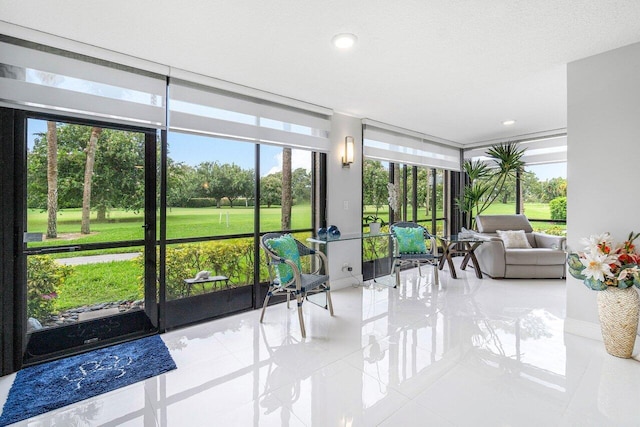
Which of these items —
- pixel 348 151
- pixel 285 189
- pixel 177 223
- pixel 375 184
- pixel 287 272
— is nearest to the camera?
pixel 287 272

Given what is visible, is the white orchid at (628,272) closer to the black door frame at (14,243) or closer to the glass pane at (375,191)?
the glass pane at (375,191)

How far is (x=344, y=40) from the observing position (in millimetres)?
2324

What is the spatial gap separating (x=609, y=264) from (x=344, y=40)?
260 cm

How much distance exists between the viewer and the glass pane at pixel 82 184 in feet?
7.75

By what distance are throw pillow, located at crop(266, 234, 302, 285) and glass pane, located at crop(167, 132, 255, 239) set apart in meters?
0.61

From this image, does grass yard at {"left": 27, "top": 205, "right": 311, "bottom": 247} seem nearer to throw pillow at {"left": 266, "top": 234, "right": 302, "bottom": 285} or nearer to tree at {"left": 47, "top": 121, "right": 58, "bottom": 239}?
tree at {"left": 47, "top": 121, "right": 58, "bottom": 239}

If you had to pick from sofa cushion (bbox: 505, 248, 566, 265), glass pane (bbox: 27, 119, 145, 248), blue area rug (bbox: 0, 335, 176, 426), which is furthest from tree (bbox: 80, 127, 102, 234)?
sofa cushion (bbox: 505, 248, 566, 265)

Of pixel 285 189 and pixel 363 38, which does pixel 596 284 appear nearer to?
pixel 363 38

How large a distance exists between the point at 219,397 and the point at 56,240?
179 cm

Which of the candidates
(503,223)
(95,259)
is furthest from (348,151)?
(503,223)

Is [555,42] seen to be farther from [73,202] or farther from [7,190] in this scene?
[7,190]

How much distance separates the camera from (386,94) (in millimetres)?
3521

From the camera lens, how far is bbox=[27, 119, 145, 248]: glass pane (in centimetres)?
236

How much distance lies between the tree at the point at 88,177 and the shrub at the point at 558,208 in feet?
23.0
